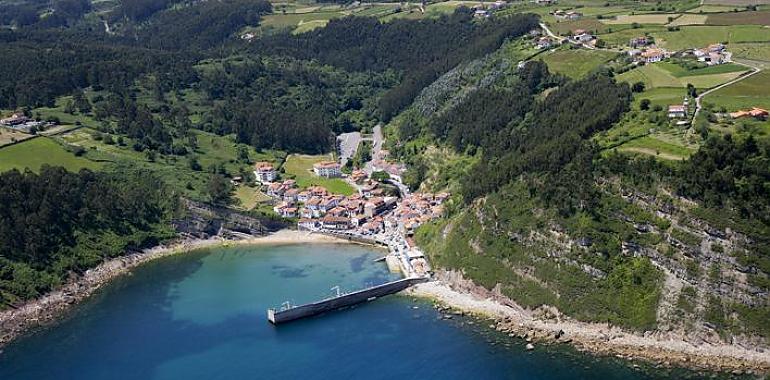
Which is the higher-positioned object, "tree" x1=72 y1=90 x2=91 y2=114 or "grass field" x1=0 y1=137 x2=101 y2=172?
"tree" x1=72 y1=90 x2=91 y2=114

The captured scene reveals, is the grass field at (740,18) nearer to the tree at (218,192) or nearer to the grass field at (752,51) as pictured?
the grass field at (752,51)

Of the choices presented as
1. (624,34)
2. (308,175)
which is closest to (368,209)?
(308,175)

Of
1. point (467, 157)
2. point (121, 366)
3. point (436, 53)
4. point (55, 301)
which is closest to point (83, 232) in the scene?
point (55, 301)

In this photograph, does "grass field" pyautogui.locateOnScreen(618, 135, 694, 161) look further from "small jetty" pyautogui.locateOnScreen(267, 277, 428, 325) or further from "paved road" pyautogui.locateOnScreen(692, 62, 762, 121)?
"small jetty" pyautogui.locateOnScreen(267, 277, 428, 325)

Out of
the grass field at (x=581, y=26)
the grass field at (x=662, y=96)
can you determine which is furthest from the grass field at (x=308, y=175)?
the grass field at (x=581, y=26)

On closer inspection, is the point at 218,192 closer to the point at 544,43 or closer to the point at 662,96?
the point at 662,96

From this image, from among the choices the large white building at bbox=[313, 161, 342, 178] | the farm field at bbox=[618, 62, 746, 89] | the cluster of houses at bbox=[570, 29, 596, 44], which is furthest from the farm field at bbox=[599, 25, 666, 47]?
the large white building at bbox=[313, 161, 342, 178]
